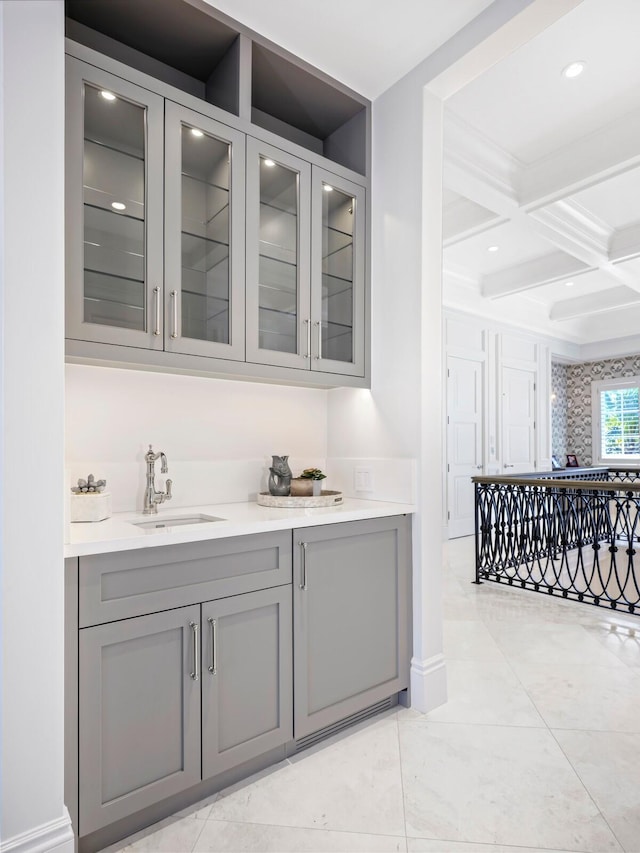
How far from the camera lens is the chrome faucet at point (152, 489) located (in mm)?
1949

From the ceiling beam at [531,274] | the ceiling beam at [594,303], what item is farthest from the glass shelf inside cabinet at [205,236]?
the ceiling beam at [594,303]

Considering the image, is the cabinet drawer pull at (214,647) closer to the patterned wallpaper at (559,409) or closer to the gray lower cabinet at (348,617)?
the gray lower cabinet at (348,617)

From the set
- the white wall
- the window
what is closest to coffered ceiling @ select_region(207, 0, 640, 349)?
the white wall

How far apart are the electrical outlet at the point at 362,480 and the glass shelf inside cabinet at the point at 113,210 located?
3.95ft

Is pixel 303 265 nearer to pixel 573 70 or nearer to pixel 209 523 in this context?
pixel 209 523

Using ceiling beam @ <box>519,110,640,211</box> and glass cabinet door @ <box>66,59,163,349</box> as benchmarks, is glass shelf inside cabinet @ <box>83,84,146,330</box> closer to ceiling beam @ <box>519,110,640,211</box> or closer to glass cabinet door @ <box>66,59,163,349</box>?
glass cabinet door @ <box>66,59,163,349</box>

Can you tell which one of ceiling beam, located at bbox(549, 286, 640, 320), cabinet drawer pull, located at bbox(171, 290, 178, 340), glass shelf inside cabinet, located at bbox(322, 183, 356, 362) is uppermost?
ceiling beam, located at bbox(549, 286, 640, 320)

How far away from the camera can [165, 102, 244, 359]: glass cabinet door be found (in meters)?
1.76

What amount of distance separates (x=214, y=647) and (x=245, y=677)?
0.18 meters

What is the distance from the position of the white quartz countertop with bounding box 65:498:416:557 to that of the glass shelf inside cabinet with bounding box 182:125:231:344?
2.28 feet

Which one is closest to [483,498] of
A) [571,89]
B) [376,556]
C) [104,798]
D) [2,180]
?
[376,556]

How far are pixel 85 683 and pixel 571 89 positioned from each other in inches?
138

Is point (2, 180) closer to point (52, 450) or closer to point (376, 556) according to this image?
point (52, 450)

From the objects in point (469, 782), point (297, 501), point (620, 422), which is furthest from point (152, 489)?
point (620, 422)
